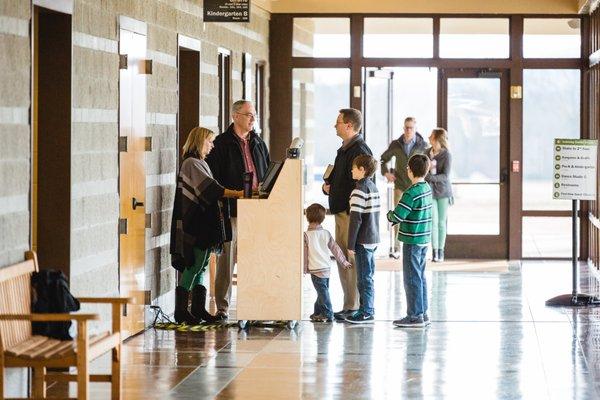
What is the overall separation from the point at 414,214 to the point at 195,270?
1792mm

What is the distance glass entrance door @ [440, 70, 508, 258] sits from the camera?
17.1m

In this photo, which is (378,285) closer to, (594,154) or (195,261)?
(594,154)

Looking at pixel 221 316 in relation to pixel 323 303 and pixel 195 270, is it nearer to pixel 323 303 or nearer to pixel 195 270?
pixel 195 270

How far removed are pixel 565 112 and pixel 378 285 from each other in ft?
15.0

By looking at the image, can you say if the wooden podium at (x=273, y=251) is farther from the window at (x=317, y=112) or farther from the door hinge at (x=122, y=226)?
the window at (x=317, y=112)

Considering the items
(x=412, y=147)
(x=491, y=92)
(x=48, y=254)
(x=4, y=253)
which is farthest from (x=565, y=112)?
(x=4, y=253)

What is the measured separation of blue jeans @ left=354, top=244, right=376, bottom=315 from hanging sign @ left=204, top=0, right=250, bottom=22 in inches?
109

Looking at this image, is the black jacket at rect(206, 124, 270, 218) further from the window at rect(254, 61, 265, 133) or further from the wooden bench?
the window at rect(254, 61, 265, 133)

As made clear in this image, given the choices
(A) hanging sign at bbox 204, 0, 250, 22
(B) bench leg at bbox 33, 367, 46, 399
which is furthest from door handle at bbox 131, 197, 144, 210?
(B) bench leg at bbox 33, 367, 46, 399

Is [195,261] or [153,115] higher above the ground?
[153,115]

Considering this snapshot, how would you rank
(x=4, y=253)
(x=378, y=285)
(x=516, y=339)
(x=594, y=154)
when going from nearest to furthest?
1. (x=4, y=253)
2. (x=516, y=339)
3. (x=594, y=154)
4. (x=378, y=285)

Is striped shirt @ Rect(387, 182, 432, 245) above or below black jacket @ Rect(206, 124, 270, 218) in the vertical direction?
below

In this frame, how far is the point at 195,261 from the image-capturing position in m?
10.6

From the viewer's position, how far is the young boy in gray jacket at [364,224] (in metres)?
10.7
